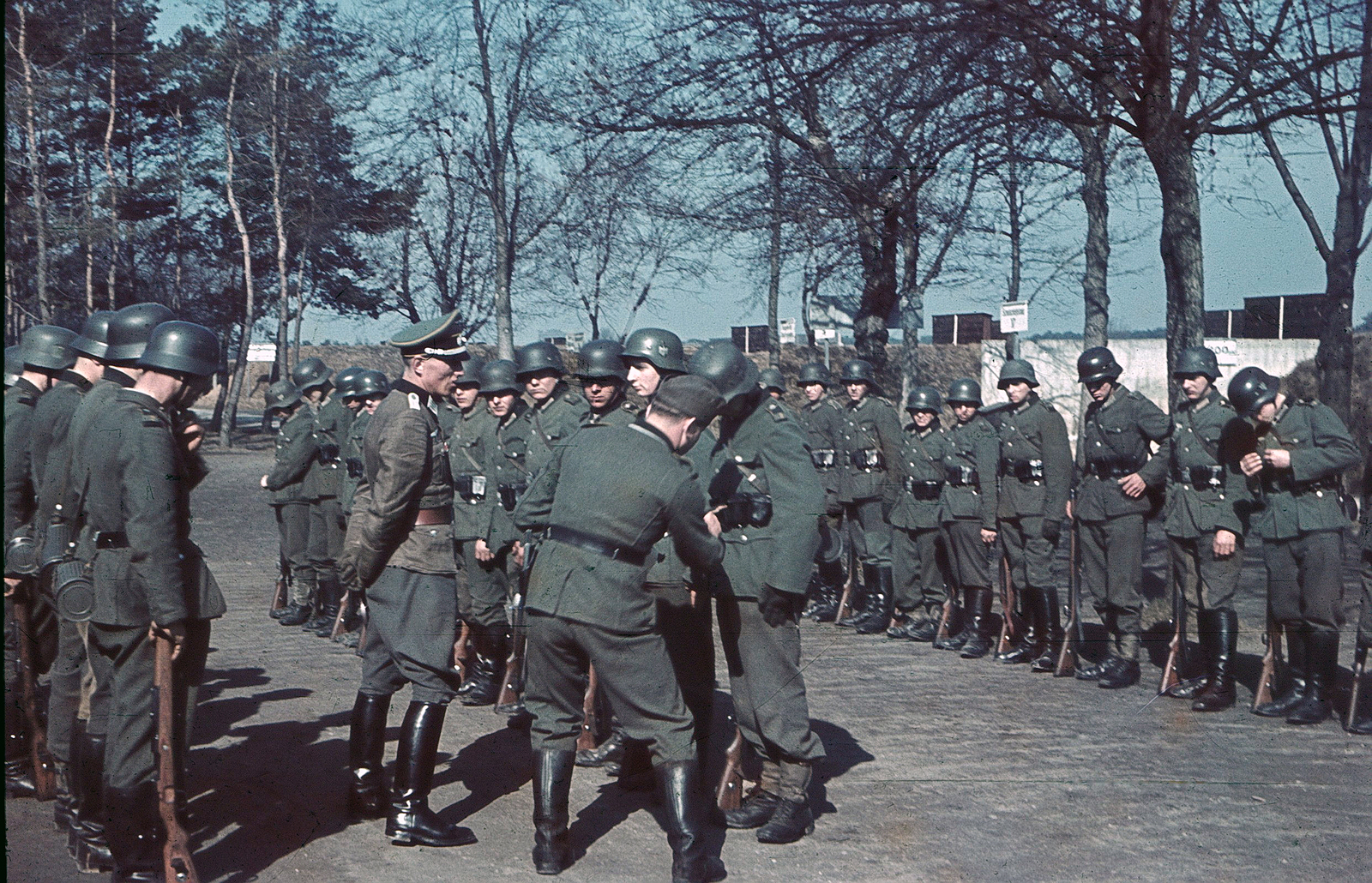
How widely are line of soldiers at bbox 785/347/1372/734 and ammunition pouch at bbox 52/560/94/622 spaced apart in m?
3.06

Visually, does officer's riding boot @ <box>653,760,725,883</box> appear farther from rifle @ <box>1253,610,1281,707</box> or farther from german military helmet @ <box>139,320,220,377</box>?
rifle @ <box>1253,610,1281,707</box>

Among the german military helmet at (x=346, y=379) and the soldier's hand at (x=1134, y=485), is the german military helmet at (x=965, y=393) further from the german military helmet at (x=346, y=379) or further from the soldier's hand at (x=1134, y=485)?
the german military helmet at (x=346, y=379)

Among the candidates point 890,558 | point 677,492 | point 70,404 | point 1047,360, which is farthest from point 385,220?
point 677,492

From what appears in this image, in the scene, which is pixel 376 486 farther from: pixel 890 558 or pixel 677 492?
pixel 890 558

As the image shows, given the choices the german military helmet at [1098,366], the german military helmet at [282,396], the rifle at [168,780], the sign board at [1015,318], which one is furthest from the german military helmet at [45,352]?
Answer: the sign board at [1015,318]

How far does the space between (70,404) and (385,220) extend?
24.1 metres

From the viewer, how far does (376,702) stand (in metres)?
6.04

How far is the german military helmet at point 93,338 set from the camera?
641 cm

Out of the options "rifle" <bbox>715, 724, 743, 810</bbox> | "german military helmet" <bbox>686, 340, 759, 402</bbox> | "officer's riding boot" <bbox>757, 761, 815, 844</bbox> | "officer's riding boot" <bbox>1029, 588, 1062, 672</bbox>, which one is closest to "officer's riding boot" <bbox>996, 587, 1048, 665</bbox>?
"officer's riding boot" <bbox>1029, 588, 1062, 672</bbox>

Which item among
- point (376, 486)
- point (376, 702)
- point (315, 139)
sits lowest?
point (376, 702)

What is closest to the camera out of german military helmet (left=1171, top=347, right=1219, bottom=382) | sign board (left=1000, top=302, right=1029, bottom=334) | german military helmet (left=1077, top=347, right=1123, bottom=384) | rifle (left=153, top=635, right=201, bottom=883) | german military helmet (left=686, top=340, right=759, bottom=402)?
rifle (left=153, top=635, right=201, bottom=883)

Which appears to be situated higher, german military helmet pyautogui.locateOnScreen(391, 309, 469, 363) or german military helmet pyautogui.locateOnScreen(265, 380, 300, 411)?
german military helmet pyautogui.locateOnScreen(391, 309, 469, 363)

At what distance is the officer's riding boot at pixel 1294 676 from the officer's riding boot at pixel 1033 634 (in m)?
2.01

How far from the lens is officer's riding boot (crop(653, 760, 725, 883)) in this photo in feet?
16.7
